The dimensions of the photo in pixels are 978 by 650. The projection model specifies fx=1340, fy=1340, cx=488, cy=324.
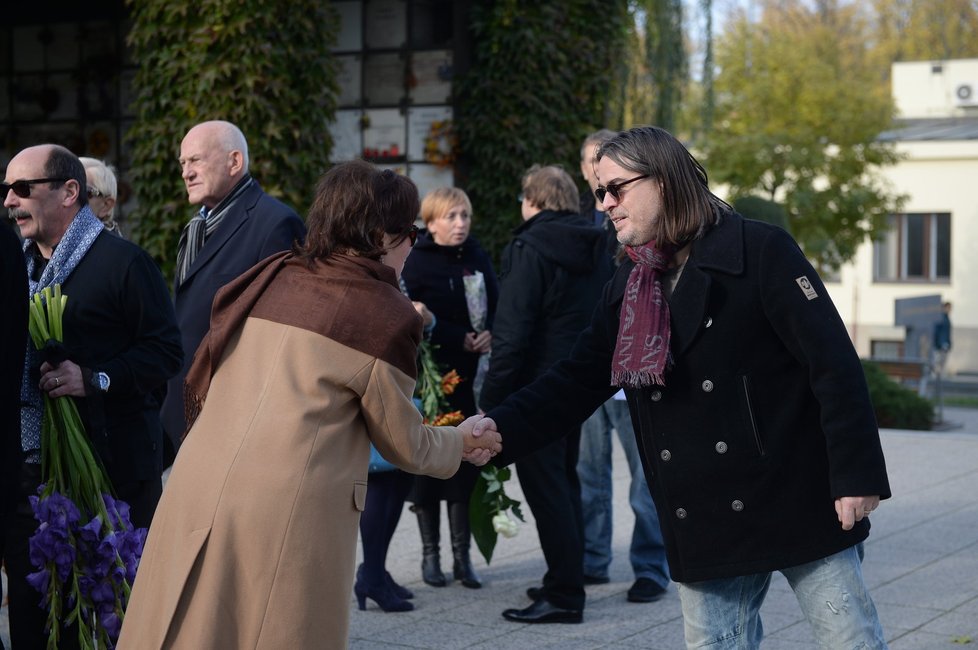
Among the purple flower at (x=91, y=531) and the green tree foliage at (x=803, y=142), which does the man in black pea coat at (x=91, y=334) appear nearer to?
the purple flower at (x=91, y=531)

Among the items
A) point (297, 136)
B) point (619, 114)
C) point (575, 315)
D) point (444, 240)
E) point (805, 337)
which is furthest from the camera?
point (619, 114)

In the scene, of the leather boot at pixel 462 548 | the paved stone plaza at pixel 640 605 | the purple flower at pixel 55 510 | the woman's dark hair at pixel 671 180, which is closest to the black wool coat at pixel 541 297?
the leather boot at pixel 462 548

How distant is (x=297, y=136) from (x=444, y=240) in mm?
3486

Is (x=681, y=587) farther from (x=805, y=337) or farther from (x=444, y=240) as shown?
(x=444, y=240)

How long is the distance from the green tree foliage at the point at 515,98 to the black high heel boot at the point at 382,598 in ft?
18.1

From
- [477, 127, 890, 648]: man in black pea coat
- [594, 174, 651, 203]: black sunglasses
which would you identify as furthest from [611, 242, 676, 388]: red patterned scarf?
[594, 174, 651, 203]: black sunglasses

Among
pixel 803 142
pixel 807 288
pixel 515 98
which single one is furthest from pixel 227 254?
pixel 803 142

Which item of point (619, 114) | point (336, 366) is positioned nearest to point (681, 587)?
point (336, 366)

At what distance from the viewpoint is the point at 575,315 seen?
6.13 metres

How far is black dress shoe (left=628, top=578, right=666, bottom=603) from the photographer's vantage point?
250 inches

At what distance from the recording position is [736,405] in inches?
136

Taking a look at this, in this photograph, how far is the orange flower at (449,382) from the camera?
6414mm

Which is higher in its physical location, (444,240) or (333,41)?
(333,41)

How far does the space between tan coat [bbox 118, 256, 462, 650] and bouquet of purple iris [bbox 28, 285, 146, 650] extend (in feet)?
3.52
